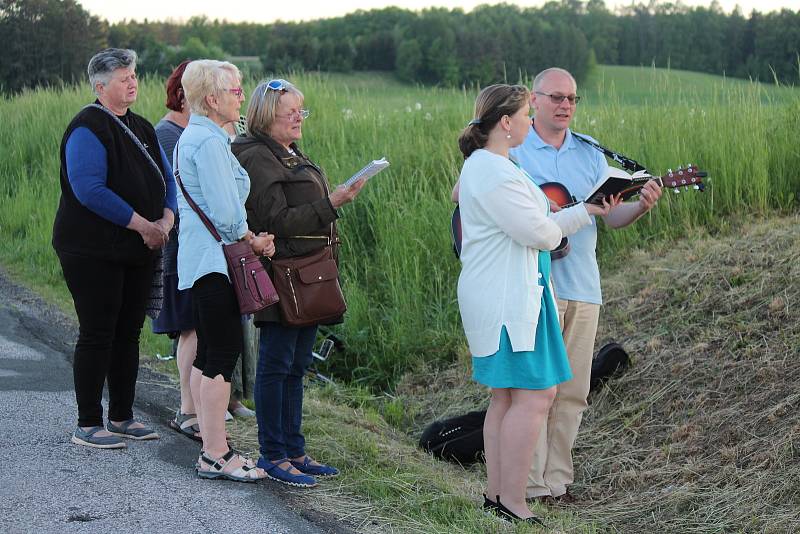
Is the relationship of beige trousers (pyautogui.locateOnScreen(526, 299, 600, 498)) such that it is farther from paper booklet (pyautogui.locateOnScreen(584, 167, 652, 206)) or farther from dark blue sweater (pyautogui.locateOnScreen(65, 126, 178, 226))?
dark blue sweater (pyautogui.locateOnScreen(65, 126, 178, 226))

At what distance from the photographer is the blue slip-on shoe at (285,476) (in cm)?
499

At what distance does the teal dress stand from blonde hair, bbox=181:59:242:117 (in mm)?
1655

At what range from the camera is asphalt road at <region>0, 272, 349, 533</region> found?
173 inches

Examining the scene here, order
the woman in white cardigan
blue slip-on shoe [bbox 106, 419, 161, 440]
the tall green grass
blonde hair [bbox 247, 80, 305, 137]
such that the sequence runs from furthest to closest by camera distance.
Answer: the tall green grass < blue slip-on shoe [bbox 106, 419, 161, 440] < blonde hair [bbox 247, 80, 305, 137] < the woman in white cardigan

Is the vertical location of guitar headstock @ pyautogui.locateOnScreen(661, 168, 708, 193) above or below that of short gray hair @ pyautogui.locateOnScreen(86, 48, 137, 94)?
below

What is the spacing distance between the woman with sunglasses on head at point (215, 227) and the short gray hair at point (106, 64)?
0.61 metres

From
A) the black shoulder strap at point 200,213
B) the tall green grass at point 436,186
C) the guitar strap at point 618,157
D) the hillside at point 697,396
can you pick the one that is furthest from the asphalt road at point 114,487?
the tall green grass at point 436,186

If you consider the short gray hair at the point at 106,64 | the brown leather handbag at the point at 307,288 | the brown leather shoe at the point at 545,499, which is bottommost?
the brown leather shoe at the point at 545,499

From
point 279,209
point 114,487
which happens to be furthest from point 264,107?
point 114,487

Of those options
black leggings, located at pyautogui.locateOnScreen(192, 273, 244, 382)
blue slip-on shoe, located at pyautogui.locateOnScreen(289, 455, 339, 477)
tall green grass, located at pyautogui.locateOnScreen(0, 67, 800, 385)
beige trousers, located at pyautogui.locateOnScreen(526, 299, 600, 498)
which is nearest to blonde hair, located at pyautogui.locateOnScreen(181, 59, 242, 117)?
black leggings, located at pyautogui.locateOnScreen(192, 273, 244, 382)

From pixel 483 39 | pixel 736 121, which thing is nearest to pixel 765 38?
pixel 736 121

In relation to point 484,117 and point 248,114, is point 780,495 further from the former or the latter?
point 248,114

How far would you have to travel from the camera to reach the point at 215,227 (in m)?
4.78

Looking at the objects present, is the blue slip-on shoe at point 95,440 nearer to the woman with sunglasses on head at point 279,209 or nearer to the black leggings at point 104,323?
the black leggings at point 104,323
